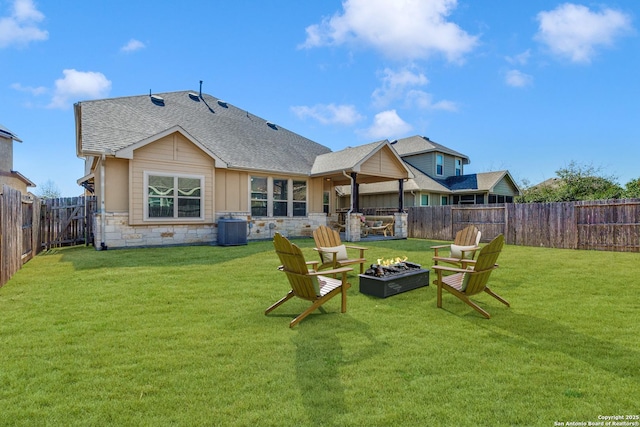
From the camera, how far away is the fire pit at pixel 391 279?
5016 millimetres

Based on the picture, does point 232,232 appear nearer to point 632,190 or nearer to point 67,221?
point 67,221

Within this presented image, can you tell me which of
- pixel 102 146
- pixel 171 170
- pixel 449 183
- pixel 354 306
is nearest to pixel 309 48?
pixel 171 170

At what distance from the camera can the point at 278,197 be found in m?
14.3

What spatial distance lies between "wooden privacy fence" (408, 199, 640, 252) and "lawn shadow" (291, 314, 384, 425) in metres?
12.0

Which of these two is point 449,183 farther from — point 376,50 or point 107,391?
point 107,391

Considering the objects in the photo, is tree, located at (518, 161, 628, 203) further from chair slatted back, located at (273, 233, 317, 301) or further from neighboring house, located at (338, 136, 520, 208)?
chair slatted back, located at (273, 233, 317, 301)

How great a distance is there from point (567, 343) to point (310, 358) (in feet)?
8.67

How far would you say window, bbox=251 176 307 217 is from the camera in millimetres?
13734

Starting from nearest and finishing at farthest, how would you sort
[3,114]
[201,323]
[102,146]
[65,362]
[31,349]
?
[65,362]
[31,349]
[201,323]
[102,146]
[3,114]

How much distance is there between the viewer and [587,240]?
11617 mm

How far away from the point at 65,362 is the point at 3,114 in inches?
1077

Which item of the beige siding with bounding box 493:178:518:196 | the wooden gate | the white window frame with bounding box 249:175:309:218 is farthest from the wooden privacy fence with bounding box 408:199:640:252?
the wooden gate

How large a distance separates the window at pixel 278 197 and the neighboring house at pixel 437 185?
9134mm

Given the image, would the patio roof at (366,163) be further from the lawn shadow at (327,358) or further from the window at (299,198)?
the lawn shadow at (327,358)
